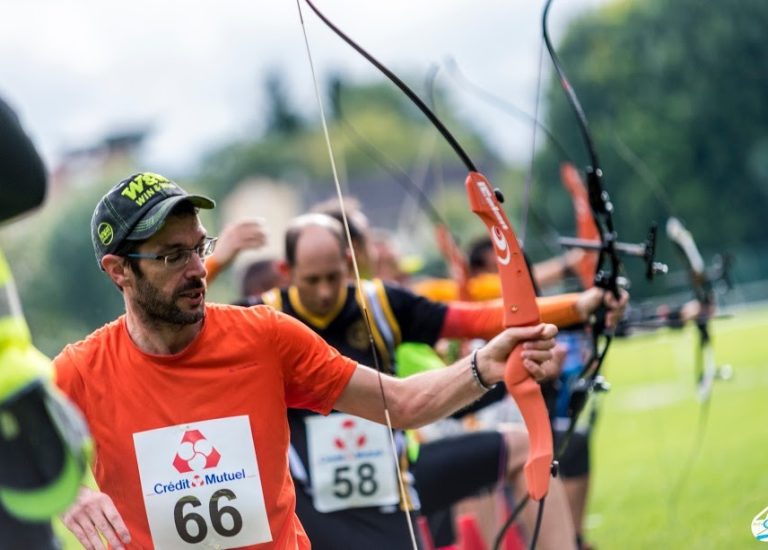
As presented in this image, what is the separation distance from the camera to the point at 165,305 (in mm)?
4547

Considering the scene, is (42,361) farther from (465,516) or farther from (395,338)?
(465,516)

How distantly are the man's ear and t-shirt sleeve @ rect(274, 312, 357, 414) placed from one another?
457 millimetres

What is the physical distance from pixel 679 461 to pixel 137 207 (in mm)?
10116

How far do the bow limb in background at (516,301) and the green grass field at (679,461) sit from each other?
2894mm

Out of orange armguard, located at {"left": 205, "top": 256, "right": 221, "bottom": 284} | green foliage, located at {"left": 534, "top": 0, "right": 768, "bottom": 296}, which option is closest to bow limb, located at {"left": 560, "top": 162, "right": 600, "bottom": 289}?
orange armguard, located at {"left": 205, "top": 256, "right": 221, "bottom": 284}

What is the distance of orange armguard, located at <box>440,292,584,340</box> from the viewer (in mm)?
5744

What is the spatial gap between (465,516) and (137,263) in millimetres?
4477

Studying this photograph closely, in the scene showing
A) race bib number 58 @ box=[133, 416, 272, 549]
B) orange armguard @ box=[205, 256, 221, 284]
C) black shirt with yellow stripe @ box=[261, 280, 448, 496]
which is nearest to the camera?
race bib number 58 @ box=[133, 416, 272, 549]

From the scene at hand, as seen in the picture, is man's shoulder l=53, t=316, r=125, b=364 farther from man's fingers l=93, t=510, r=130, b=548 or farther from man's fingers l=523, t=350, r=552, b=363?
man's fingers l=523, t=350, r=552, b=363

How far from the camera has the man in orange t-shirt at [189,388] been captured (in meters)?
4.52

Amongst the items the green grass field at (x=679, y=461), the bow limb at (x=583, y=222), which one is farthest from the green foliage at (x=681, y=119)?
the bow limb at (x=583, y=222)

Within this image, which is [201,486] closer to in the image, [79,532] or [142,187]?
[79,532]

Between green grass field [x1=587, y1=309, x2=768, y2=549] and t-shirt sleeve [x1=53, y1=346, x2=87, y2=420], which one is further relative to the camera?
green grass field [x1=587, y1=309, x2=768, y2=549]

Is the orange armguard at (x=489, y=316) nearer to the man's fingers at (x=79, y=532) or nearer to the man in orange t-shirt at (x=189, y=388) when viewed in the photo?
the man in orange t-shirt at (x=189, y=388)
